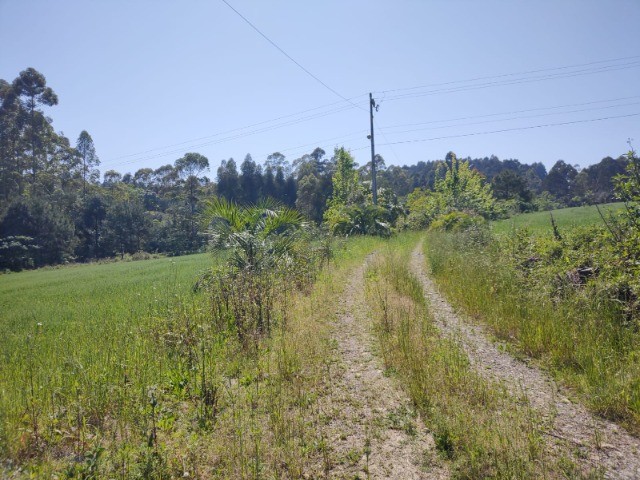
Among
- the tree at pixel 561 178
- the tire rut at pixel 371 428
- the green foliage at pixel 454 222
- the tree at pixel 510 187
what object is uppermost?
the tree at pixel 561 178

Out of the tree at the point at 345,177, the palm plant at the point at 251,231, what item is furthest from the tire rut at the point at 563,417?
the tree at the point at 345,177

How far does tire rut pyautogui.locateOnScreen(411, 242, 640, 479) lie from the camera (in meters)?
2.68

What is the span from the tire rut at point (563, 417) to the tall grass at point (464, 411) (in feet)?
0.55

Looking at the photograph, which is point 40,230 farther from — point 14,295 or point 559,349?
point 559,349

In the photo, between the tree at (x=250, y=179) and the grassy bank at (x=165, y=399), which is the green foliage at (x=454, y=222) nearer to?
the grassy bank at (x=165, y=399)

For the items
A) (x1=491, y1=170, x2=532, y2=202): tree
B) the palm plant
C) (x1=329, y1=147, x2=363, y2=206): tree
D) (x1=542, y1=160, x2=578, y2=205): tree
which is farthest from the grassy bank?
(x1=542, y1=160, x2=578, y2=205): tree

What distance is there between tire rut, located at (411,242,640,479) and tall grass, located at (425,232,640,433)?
0.19 meters

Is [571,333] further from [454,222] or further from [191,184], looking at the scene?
[191,184]

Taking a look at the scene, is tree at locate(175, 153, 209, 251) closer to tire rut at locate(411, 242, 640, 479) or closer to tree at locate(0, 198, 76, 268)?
tree at locate(0, 198, 76, 268)

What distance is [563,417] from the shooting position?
128 inches

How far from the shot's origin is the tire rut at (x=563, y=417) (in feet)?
8.80

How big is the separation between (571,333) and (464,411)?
2448mm

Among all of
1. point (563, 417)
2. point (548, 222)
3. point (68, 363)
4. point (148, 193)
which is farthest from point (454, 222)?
point (148, 193)

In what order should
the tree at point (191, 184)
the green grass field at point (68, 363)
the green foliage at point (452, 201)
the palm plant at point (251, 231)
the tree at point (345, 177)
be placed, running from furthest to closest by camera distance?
the tree at point (191, 184) → the tree at point (345, 177) → the green foliage at point (452, 201) → the palm plant at point (251, 231) → the green grass field at point (68, 363)
